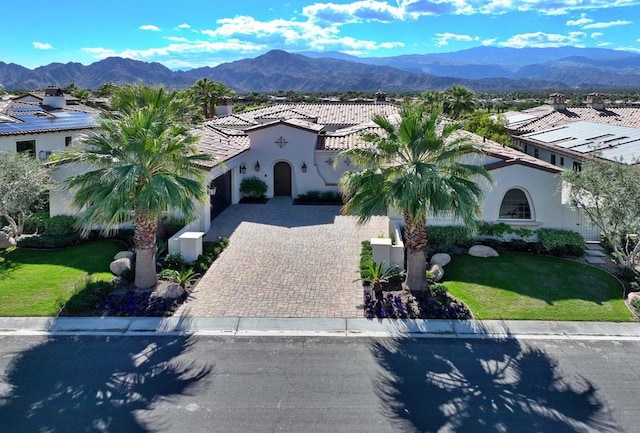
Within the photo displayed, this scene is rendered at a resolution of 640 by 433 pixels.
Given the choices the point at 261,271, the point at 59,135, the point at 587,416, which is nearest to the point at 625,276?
the point at 587,416

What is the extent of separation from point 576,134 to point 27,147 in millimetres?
37208

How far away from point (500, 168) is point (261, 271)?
409 inches

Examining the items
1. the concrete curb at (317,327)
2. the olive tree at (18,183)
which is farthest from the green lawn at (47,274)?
the olive tree at (18,183)

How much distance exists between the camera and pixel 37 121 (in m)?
34.5

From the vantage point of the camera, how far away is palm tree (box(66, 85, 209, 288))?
13.6 m

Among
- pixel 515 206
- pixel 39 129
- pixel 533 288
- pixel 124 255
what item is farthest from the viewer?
pixel 39 129

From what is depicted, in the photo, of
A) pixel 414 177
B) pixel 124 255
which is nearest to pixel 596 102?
pixel 414 177

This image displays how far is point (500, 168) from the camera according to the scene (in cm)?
1933

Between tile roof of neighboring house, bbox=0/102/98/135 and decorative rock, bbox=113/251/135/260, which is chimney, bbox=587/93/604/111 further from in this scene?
decorative rock, bbox=113/251/135/260

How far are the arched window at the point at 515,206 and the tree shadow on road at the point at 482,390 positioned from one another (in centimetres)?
878

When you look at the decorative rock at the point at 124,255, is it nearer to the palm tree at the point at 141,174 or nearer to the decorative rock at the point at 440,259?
the palm tree at the point at 141,174

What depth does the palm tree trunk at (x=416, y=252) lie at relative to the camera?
47.2ft

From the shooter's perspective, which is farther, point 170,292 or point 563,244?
point 563,244

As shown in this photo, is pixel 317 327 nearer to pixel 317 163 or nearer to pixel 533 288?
pixel 533 288
